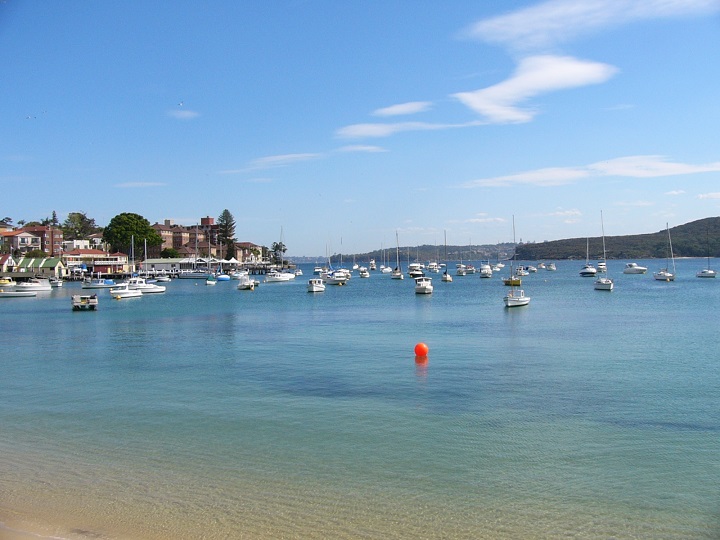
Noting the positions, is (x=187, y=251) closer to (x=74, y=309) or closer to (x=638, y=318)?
(x=74, y=309)

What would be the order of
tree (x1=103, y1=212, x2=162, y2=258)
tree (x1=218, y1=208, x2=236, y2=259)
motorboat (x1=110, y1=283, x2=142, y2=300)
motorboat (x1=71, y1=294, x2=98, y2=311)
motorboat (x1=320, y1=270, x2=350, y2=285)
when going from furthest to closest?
1. tree (x1=218, y1=208, x2=236, y2=259)
2. tree (x1=103, y1=212, x2=162, y2=258)
3. motorboat (x1=320, y1=270, x2=350, y2=285)
4. motorboat (x1=110, y1=283, x2=142, y2=300)
5. motorboat (x1=71, y1=294, x2=98, y2=311)

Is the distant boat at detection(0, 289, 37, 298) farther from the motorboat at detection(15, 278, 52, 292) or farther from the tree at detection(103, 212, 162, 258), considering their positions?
the tree at detection(103, 212, 162, 258)

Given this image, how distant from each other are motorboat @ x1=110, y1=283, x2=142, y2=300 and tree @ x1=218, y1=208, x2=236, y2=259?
336 feet

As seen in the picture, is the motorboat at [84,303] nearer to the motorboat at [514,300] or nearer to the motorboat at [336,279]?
the motorboat at [514,300]

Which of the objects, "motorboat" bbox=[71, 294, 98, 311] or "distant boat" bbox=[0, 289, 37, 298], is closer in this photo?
"motorboat" bbox=[71, 294, 98, 311]

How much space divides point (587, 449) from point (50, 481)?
40.5ft

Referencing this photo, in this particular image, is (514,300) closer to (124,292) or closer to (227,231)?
(124,292)

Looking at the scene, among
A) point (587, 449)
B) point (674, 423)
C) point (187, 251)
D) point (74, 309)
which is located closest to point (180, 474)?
point (587, 449)

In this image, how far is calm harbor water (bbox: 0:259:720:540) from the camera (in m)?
12.0

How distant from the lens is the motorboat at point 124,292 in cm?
7925

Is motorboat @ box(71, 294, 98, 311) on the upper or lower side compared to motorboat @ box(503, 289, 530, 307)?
upper

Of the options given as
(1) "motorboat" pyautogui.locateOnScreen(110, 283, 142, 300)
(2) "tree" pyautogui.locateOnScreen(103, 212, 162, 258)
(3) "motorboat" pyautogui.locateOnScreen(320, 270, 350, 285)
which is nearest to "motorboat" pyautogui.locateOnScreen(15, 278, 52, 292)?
(1) "motorboat" pyautogui.locateOnScreen(110, 283, 142, 300)

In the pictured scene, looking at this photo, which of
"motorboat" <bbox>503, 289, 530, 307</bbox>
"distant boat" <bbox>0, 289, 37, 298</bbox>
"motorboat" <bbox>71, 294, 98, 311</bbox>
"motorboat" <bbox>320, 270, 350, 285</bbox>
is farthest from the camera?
"motorboat" <bbox>320, 270, 350, 285</bbox>

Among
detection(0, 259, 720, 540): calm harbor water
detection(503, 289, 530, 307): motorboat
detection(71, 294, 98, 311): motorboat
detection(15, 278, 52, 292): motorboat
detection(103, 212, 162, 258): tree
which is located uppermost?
detection(103, 212, 162, 258): tree
